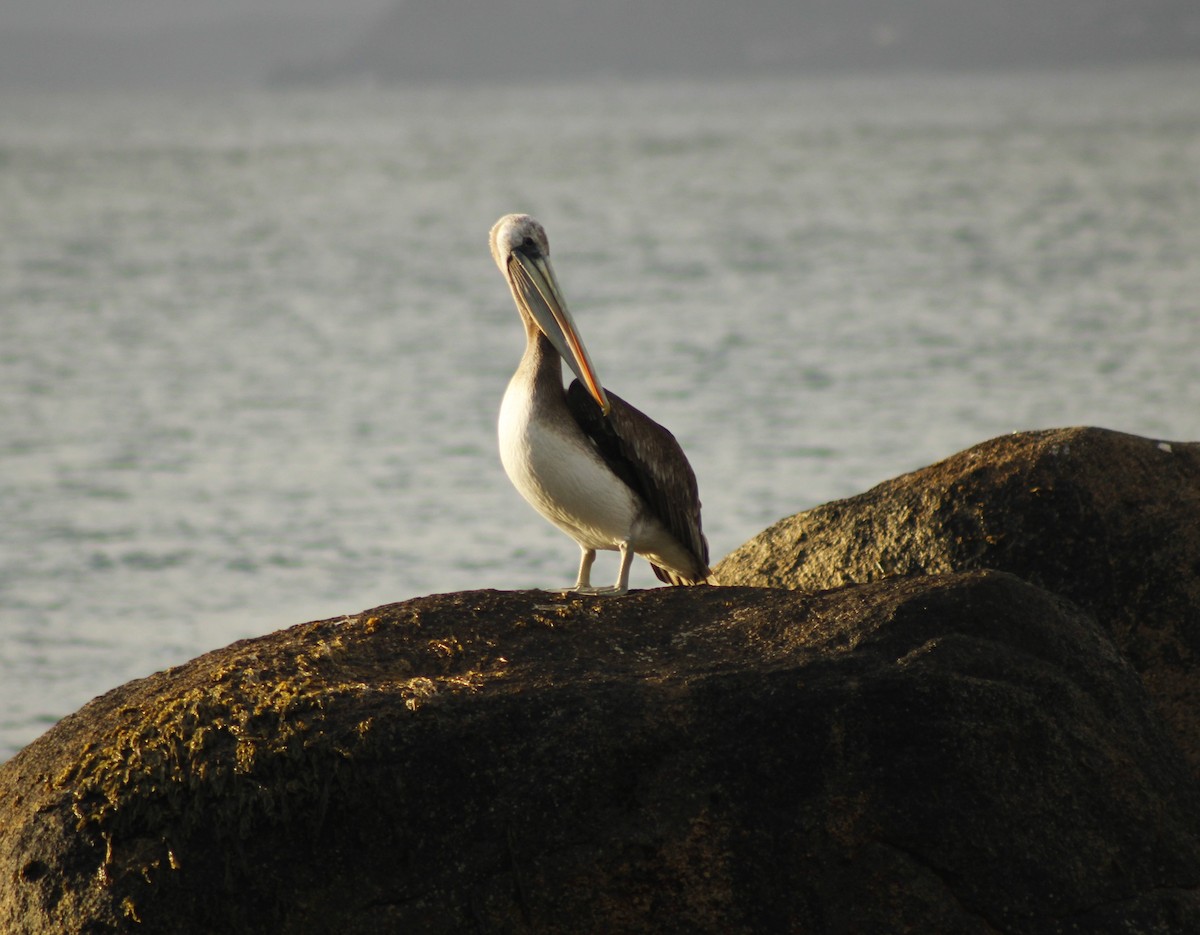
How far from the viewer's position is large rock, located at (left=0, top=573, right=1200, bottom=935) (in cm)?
405

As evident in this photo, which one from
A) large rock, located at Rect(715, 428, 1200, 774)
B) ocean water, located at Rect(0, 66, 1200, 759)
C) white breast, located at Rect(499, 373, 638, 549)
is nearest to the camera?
large rock, located at Rect(715, 428, 1200, 774)

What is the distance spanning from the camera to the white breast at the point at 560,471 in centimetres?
575

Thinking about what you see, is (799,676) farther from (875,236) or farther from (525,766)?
(875,236)

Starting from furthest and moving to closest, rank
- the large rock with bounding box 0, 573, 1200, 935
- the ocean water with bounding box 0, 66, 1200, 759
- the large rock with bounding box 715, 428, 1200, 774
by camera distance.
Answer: the ocean water with bounding box 0, 66, 1200, 759 → the large rock with bounding box 715, 428, 1200, 774 → the large rock with bounding box 0, 573, 1200, 935

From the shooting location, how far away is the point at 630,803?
162 inches

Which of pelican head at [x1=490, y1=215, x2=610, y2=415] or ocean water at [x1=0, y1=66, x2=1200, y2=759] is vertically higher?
ocean water at [x1=0, y1=66, x2=1200, y2=759]

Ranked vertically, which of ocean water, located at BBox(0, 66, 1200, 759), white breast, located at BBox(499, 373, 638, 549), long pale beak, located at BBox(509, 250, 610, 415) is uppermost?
ocean water, located at BBox(0, 66, 1200, 759)

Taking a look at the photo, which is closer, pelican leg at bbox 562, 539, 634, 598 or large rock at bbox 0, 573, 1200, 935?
large rock at bbox 0, 573, 1200, 935

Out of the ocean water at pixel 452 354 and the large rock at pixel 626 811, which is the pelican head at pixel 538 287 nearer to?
the large rock at pixel 626 811

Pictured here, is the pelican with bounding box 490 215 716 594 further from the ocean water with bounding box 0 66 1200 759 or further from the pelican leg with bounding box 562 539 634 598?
the ocean water with bounding box 0 66 1200 759

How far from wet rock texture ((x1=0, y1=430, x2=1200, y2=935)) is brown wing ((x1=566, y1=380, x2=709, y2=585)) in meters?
1.66

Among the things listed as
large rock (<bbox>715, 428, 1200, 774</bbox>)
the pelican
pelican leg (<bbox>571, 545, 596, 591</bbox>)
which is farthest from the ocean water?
large rock (<bbox>715, 428, 1200, 774</bbox>)

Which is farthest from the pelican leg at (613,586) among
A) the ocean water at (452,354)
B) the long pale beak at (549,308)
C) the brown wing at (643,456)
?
the ocean water at (452,354)

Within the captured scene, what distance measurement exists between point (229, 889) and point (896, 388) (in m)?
16.2
